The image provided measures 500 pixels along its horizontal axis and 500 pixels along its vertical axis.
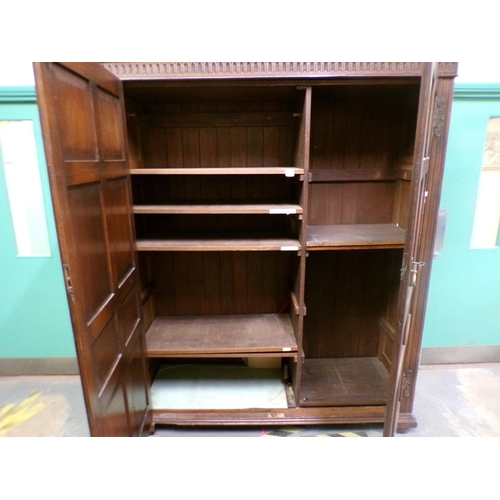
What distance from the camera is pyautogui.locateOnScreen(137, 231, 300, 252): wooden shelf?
5.50 feet

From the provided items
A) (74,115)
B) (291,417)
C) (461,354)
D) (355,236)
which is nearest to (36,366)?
(291,417)

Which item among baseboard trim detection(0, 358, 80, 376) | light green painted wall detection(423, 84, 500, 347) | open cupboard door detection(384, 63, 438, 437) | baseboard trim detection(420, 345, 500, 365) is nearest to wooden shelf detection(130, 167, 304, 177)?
open cupboard door detection(384, 63, 438, 437)

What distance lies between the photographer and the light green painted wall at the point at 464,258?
1990 millimetres

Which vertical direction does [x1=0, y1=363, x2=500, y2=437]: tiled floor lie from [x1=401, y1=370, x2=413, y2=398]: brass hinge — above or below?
below

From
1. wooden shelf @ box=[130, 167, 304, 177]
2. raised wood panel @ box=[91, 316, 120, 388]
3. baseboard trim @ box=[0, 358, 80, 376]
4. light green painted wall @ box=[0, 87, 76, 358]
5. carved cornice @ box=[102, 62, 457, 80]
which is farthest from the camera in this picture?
baseboard trim @ box=[0, 358, 80, 376]

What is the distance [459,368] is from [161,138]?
2.67m

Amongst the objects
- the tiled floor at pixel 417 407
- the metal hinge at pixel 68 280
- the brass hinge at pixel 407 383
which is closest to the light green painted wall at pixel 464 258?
the tiled floor at pixel 417 407

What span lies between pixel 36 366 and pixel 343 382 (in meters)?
2.16

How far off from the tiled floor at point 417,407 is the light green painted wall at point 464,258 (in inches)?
10.2

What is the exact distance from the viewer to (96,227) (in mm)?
1127

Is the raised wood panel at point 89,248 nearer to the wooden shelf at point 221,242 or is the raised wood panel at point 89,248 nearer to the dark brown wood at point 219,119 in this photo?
the wooden shelf at point 221,242

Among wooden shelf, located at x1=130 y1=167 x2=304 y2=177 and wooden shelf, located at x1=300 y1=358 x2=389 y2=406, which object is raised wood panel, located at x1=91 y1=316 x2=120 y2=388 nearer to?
wooden shelf, located at x1=130 y1=167 x2=304 y2=177

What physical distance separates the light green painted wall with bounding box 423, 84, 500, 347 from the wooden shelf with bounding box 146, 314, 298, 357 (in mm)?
1155
